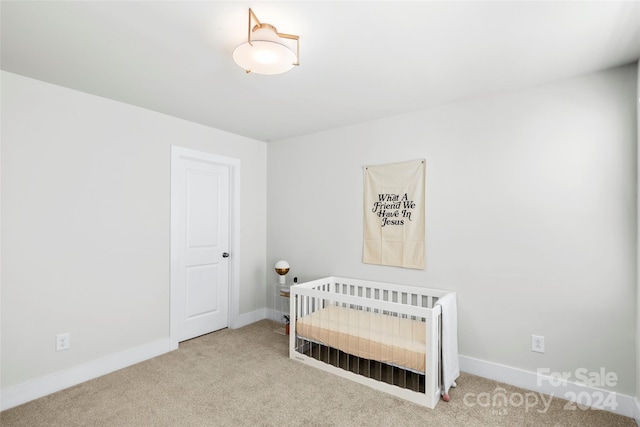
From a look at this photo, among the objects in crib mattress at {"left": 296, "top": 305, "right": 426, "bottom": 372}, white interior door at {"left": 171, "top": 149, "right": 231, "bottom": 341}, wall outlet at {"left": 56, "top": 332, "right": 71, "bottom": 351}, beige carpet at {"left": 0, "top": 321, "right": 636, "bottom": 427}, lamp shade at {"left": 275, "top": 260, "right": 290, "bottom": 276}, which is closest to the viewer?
beige carpet at {"left": 0, "top": 321, "right": 636, "bottom": 427}

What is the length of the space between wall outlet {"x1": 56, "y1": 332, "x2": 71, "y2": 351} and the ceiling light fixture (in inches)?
97.6

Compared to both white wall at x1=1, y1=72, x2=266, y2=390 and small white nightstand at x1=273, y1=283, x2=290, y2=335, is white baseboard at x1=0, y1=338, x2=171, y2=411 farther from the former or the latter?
small white nightstand at x1=273, y1=283, x2=290, y2=335

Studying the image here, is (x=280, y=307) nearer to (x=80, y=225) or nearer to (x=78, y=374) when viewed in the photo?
(x=78, y=374)

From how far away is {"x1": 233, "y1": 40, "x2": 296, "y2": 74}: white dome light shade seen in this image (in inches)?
66.2

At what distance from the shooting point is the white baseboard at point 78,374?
7.50 feet

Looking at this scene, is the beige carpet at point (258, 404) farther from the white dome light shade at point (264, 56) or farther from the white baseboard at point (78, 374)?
the white dome light shade at point (264, 56)

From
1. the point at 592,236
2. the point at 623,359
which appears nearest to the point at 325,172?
the point at 592,236

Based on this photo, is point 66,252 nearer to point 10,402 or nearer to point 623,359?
point 10,402

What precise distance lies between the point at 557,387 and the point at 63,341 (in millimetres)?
3734

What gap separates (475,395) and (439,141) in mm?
2057

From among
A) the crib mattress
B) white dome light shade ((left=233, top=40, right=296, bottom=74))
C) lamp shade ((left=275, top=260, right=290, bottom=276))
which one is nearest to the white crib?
the crib mattress

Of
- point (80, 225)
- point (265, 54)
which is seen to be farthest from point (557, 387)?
point (80, 225)

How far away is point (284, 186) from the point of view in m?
4.16

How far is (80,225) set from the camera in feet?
8.72
